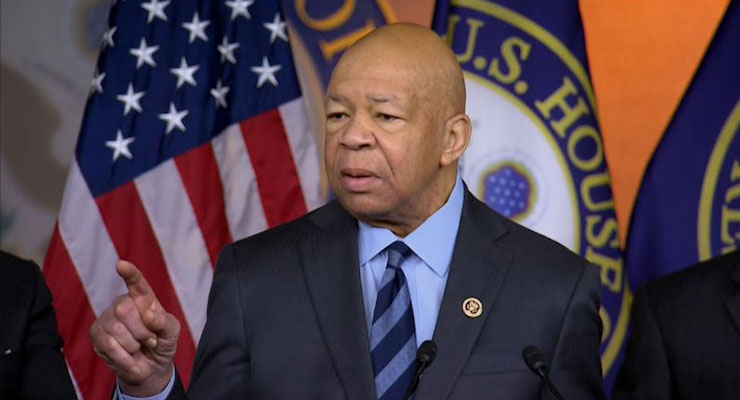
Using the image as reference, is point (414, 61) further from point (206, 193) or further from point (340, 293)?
point (206, 193)

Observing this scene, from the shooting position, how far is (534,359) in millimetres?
2176

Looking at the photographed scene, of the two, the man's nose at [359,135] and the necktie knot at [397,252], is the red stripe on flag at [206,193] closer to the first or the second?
the necktie knot at [397,252]

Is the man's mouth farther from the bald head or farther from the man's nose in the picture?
the bald head

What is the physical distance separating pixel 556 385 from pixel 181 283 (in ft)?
5.28

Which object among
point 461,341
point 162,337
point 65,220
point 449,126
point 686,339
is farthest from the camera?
point 65,220

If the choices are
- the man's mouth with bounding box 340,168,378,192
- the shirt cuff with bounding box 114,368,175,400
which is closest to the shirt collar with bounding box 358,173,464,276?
the man's mouth with bounding box 340,168,378,192

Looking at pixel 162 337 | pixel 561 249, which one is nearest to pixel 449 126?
pixel 561 249

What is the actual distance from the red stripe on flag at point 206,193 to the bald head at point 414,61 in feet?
4.51

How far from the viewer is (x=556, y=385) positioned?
2.34m

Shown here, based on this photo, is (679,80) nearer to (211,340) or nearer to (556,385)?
(556,385)

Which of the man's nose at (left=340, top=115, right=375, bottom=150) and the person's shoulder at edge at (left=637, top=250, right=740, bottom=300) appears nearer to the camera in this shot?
the man's nose at (left=340, top=115, right=375, bottom=150)

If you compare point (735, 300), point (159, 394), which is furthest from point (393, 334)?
point (735, 300)

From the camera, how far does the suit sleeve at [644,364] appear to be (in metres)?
2.91

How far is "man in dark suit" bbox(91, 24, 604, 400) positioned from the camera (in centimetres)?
232
